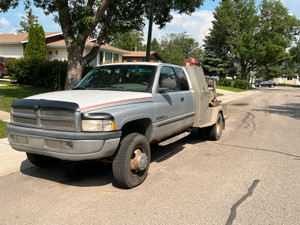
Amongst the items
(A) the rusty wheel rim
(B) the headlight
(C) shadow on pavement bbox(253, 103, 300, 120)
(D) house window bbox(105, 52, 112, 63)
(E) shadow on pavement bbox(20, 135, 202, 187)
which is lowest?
(E) shadow on pavement bbox(20, 135, 202, 187)

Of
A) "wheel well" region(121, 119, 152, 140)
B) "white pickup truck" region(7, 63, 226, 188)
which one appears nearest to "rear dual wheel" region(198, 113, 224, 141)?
"white pickup truck" region(7, 63, 226, 188)

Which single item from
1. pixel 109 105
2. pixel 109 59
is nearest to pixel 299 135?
pixel 109 105

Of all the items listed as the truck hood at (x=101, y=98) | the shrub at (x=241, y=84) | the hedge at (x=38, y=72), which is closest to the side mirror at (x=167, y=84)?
the truck hood at (x=101, y=98)

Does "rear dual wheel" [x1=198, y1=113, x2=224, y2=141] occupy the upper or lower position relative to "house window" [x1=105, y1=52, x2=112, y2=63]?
lower

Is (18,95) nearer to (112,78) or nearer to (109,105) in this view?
(112,78)

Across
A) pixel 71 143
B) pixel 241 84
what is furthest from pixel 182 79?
pixel 241 84

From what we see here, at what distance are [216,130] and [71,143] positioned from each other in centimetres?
479

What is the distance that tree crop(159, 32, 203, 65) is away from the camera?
156 ft

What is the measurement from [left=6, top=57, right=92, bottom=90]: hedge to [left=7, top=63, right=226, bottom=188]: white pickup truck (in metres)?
11.3

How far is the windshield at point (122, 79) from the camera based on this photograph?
5047mm

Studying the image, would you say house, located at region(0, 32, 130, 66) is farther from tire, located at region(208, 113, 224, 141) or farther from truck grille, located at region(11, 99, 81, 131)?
truck grille, located at region(11, 99, 81, 131)

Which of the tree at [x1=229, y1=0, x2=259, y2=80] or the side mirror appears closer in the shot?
the side mirror

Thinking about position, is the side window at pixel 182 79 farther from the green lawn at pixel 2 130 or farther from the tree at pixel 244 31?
the tree at pixel 244 31

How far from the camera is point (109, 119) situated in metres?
3.88
